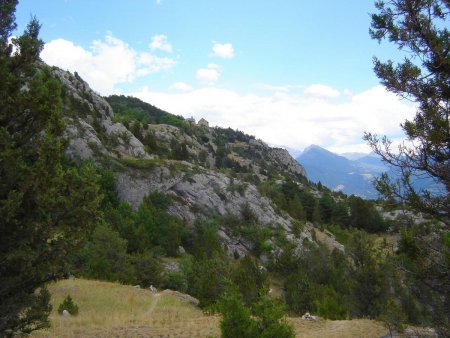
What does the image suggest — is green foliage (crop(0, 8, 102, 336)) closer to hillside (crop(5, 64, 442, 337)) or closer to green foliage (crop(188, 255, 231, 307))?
hillside (crop(5, 64, 442, 337))

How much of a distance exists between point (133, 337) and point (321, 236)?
157 ft

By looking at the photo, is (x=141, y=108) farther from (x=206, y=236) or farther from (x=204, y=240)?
(x=206, y=236)

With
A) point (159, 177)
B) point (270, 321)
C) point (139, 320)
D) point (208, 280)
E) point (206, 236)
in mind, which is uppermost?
point (159, 177)

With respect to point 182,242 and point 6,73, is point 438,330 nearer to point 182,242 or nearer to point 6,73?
point 6,73

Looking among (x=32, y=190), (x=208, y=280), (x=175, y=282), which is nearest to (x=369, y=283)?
(x=208, y=280)

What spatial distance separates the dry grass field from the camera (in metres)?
15.0

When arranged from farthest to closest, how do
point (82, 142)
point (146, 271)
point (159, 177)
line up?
point (159, 177) < point (82, 142) < point (146, 271)

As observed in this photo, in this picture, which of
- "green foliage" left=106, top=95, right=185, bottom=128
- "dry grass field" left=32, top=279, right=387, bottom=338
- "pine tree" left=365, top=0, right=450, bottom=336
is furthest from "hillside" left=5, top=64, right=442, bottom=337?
"green foliage" left=106, top=95, right=185, bottom=128

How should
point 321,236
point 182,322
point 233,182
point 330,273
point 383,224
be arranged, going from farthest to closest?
point 383,224
point 321,236
point 233,182
point 330,273
point 182,322

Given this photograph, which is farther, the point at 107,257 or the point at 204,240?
the point at 204,240

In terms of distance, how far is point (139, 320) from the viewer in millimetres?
17125

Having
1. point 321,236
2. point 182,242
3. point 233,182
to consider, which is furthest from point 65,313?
point 321,236

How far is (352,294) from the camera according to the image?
72.4ft

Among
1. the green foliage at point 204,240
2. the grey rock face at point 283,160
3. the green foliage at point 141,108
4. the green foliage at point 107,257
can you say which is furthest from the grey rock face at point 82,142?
the grey rock face at point 283,160
